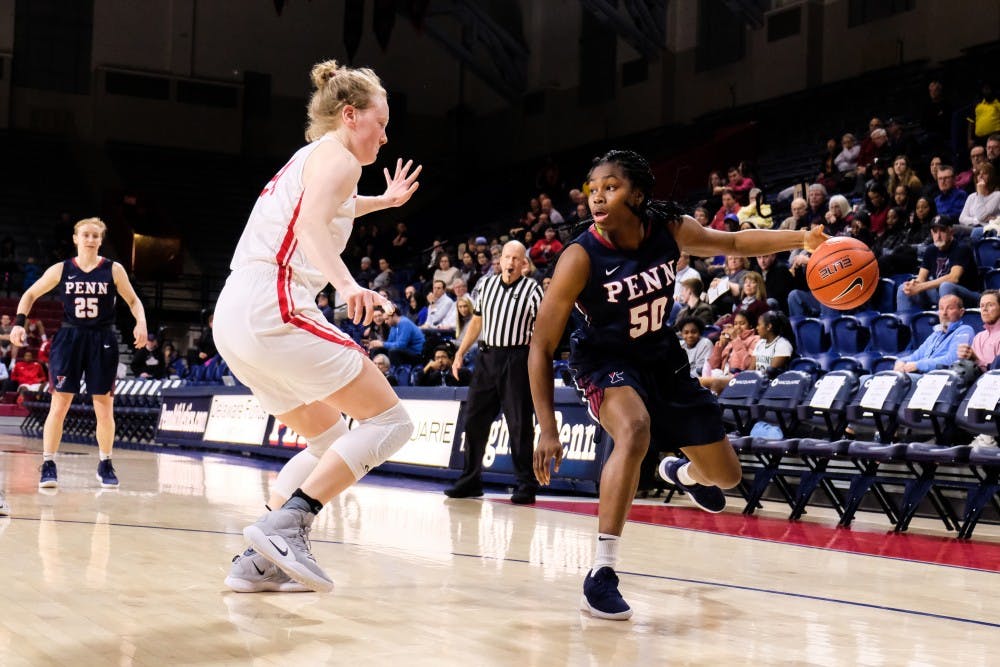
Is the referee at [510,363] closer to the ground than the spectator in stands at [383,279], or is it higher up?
closer to the ground

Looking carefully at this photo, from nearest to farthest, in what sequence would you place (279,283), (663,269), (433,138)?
(279,283) < (663,269) < (433,138)

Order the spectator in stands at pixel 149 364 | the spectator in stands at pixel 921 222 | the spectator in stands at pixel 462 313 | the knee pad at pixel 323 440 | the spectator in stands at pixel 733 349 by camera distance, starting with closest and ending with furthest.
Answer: the knee pad at pixel 323 440 < the spectator in stands at pixel 733 349 < the spectator in stands at pixel 921 222 < the spectator in stands at pixel 462 313 < the spectator in stands at pixel 149 364

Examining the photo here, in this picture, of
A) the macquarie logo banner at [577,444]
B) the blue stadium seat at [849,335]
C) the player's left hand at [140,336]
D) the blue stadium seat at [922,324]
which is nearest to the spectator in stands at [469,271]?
the macquarie logo banner at [577,444]

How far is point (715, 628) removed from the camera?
364 centimetres

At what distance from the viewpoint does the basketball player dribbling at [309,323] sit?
12.4 feet

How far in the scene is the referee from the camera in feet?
27.8

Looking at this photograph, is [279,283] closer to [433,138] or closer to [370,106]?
[370,106]

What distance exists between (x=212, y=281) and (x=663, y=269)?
2387cm

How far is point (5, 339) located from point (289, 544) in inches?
759

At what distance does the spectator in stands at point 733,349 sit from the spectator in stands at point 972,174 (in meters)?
3.18

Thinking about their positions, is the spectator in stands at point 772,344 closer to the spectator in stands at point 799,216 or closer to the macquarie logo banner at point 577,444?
the macquarie logo banner at point 577,444

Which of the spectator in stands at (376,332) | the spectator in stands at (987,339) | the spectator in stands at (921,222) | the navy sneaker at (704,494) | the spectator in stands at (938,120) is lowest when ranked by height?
the navy sneaker at (704,494)

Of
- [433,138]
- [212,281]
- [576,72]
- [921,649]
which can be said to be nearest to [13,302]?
[212,281]

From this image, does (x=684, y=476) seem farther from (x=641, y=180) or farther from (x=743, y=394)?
(x=743, y=394)
